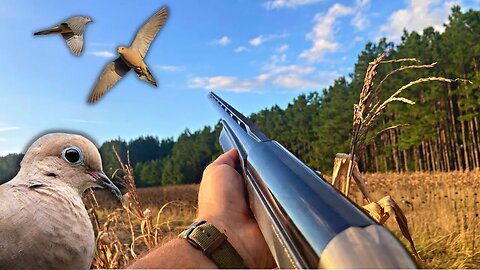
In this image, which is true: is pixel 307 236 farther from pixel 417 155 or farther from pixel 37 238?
pixel 417 155

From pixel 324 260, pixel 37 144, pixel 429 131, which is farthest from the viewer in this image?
pixel 429 131

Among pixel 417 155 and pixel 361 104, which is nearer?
pixel 361 104

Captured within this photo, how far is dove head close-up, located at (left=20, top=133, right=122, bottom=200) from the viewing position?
1.04 m

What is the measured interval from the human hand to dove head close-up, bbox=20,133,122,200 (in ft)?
1.46

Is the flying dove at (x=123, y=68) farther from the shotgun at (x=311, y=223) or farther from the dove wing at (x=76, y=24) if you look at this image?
the shotgun at (x=311, y=223)

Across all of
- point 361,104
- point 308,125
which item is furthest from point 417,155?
point 361,104

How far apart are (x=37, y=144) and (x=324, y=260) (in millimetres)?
781

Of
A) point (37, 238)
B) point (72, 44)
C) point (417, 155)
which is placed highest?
point (72, 44)

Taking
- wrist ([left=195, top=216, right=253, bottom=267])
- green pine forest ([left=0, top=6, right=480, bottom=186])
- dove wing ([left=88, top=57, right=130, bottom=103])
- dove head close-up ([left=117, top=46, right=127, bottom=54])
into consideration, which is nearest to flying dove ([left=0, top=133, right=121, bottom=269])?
wrist ([left=195, top=216, right=253, bottom=267])

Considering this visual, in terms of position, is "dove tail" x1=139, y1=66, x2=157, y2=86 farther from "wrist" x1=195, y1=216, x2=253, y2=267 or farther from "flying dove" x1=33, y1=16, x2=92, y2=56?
"wrist" x1=195, y1=216, x2=253, y2=267

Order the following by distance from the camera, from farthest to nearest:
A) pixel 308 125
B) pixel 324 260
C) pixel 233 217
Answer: pixel 308 125 < pixel 233 217 < pixel 324 260

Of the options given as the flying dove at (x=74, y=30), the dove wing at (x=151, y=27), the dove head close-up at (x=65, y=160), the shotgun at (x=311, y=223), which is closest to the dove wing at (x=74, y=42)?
the flying dove at (x=74, y=30)

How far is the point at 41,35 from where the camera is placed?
5.41 ft

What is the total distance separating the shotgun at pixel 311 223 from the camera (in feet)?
1.61
